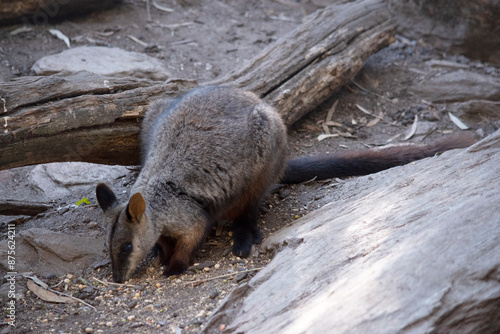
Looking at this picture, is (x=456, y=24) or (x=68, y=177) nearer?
(x=68, y=177)

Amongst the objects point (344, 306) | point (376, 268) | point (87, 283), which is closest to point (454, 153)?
point (376, 268)

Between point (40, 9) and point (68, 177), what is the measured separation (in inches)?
136

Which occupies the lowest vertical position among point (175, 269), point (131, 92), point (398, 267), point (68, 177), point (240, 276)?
point (68, 177)

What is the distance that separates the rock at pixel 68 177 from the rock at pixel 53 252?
1288mm

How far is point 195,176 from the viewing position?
15.6 ft

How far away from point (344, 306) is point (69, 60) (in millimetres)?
6223

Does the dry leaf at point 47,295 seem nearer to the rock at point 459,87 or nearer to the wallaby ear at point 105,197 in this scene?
the wallaby ear at point 105,197

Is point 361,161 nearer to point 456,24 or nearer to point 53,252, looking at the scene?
point 53,252

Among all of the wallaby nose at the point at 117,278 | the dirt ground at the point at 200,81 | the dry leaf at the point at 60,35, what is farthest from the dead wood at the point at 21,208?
the dry leaf at the point at 60,35

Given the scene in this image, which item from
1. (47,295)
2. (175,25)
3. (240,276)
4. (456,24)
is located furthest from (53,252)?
(456,24)

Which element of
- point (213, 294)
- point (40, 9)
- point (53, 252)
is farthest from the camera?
point (40, 9)

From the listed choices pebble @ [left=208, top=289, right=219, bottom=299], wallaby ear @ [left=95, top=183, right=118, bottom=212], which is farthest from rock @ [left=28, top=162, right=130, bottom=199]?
pebble @ [left=208, top=289, right=219, bottom=299]

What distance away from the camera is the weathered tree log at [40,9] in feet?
26.5

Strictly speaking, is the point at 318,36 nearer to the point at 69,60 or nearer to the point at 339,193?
the point at 339,193
